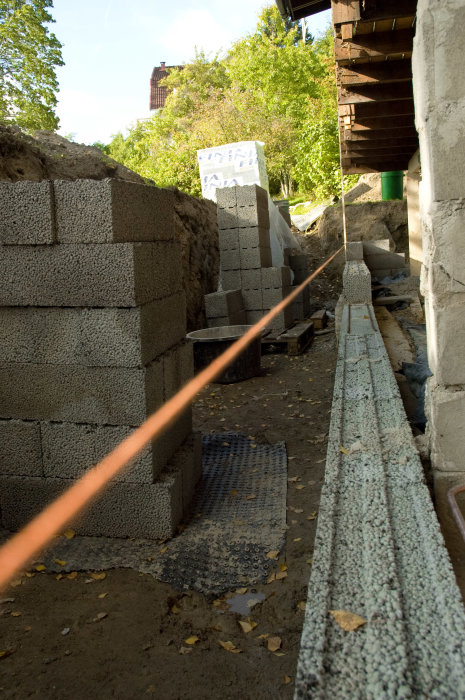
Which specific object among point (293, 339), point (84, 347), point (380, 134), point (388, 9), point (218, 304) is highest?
point (380, 134)

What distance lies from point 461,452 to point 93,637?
7.48 feet

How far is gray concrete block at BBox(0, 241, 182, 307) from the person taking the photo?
3791mm

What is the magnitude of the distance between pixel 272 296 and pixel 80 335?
7.92 meters

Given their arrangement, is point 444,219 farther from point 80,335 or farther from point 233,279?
point 233,279

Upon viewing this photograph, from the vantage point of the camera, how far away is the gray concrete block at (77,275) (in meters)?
3.79

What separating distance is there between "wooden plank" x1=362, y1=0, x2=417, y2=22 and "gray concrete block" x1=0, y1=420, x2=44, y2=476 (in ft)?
19.6

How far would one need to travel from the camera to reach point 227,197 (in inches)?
448

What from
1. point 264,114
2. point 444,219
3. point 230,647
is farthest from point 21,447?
point 264,114

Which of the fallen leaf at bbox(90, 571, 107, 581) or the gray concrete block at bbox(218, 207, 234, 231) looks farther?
the gray concrete block at bbox(218, 207, 234, 231)

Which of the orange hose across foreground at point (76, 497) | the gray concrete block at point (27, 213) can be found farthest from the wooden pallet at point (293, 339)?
the gray concrete block at point (27, 213)

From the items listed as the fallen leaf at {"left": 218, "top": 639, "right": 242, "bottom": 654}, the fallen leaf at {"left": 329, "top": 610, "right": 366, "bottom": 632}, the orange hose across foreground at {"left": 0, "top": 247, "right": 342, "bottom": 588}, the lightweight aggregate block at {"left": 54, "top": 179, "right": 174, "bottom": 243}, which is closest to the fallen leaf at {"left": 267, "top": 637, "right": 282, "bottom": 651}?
the fallen leaf at {"left": 218, "top": 639, "right": 242, "bottom": 654}

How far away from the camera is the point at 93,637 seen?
3.10 metres

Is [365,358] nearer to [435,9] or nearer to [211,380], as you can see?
[211,380]

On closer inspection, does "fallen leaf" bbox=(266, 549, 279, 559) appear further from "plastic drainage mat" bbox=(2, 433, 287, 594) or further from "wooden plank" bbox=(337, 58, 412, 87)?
"wooden plank" bbox=(337, 58, 412, 87)
